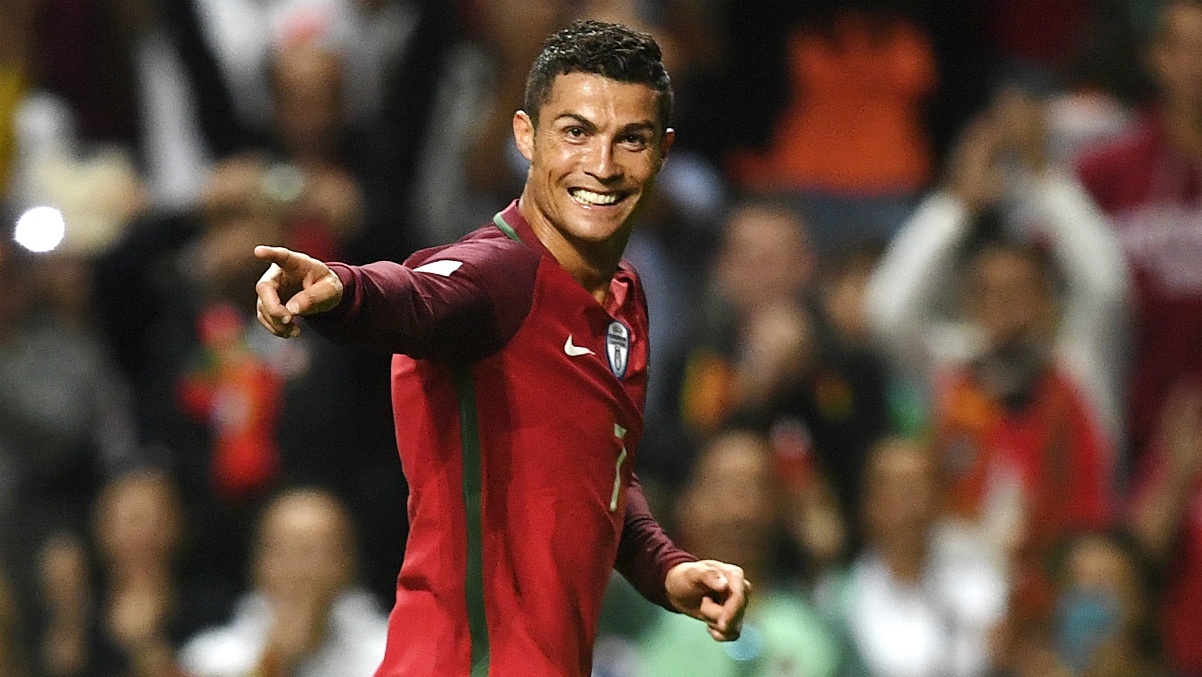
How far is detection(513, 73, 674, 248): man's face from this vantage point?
3.40 m

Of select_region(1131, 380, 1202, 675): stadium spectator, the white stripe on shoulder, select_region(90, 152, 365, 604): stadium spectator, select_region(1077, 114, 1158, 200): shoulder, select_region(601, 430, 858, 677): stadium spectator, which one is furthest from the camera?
select_region(1077, 114, 1158, 200): shoulder

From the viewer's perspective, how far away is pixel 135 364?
7254mm

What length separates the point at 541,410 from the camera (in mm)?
3338

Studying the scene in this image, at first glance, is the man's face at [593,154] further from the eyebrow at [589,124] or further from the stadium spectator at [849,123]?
the stadium spectator at [849,123]

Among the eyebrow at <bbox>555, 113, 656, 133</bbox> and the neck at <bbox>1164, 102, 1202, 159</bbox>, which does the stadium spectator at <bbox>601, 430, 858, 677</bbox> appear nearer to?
the neck at <bbox>1164, 102, 1202, 159</bbox>

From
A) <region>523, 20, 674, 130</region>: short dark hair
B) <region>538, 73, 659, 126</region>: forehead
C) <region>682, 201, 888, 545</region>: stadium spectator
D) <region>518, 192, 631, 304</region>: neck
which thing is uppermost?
<region>523, 20, 674, 130</region>: short dark hair

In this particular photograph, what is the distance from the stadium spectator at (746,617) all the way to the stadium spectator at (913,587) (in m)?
0.23

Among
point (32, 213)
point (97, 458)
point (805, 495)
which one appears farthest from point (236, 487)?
point (805, 495)

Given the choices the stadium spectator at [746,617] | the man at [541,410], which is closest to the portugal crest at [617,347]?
the man at [541,410]

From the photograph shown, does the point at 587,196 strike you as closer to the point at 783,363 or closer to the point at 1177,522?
the point at 783,363

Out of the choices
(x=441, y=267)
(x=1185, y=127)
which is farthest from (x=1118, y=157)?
(x=441, y=267)

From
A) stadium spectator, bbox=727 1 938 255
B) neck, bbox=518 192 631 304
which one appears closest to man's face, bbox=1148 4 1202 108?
stadium spectator, bbox=727 1 938 255

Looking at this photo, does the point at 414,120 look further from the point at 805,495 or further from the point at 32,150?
the point at 805,495

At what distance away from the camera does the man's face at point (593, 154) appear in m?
3.40
